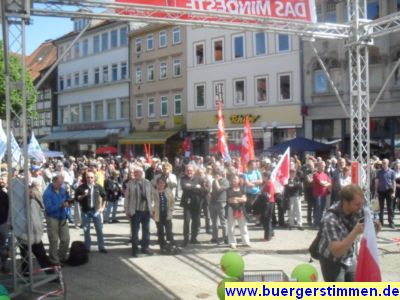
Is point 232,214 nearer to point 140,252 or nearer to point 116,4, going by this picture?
point 140,252

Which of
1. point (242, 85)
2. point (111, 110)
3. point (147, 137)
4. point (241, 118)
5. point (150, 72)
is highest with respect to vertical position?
point (150, 72)

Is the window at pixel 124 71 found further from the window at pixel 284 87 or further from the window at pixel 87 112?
the window at pixel 284 87

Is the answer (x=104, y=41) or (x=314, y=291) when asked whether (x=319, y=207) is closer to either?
(x=314, y=291)

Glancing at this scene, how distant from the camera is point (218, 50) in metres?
35.1

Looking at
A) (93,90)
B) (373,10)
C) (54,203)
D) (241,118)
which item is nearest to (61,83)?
(93,90)

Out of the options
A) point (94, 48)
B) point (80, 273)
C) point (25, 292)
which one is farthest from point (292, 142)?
point (94, 48)

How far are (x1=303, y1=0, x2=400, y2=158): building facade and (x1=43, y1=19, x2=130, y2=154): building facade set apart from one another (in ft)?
60.8

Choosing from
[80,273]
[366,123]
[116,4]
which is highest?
[116,4]

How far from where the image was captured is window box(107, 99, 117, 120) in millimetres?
45656

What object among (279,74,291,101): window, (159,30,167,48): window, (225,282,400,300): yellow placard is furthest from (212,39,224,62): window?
(225,282,400,300): yellow placard

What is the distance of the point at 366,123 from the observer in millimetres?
10664

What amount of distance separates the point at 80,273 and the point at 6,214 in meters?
1.61

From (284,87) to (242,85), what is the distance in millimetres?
3306

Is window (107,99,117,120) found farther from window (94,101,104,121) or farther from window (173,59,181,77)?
window (173,59,181,77)
